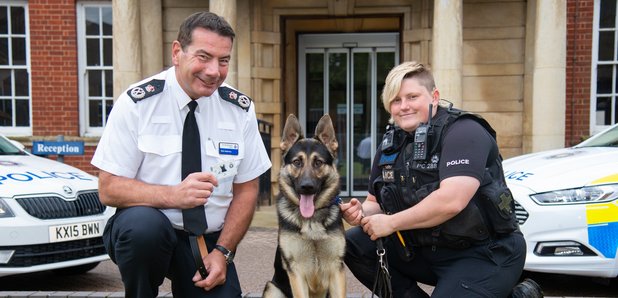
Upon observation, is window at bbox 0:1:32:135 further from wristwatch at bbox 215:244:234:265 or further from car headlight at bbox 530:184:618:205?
car headlight at bbox 530:184:618:205

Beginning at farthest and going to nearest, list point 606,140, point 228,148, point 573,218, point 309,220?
point 606,140, point 573,218, point 309,220, point 228,148

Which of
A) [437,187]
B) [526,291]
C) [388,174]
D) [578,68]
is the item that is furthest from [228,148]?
[578,68]

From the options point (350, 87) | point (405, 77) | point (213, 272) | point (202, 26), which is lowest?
point (213, 272)

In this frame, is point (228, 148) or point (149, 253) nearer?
point (149, 253)

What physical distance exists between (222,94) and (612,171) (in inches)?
119

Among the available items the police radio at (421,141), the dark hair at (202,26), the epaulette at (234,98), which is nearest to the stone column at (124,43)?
the epaulette at (234,98)

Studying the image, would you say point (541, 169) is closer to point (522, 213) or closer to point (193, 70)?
point (522, 213)

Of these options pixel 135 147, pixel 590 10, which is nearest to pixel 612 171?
pixel 135 147

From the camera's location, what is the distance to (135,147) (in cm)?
285

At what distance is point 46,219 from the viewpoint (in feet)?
14.0

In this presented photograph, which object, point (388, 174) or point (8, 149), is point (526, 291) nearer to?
point (388, 174)

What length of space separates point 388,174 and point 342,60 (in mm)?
7657

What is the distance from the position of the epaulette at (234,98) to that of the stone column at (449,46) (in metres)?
5.75

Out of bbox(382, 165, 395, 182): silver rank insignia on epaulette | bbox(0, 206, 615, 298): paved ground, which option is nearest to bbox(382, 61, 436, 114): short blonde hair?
bbox(382, 165, 395, 182): silver rank insignia on epaulette
